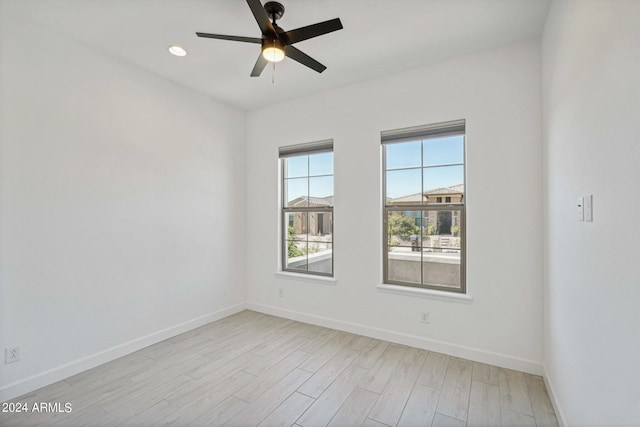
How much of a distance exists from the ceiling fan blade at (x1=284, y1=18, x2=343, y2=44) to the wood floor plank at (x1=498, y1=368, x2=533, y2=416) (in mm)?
2769

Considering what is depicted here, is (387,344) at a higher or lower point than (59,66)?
lower

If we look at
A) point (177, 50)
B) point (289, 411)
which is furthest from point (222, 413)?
point (177, 50)

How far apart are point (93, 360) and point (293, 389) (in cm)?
182

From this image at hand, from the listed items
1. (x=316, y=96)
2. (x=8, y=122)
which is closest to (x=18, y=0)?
(x=8, y=122)

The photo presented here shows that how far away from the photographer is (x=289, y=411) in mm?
1979

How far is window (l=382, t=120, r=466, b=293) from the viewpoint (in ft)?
9.32

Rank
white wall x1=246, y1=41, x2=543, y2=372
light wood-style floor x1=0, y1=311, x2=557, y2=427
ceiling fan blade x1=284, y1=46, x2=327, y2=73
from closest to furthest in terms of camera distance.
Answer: light wood-style floor x1=0, y1=311, x2=557, y2=427 → ceiling fan blade x1=284, y1=46, x2=327, y2=73 → white wall x1=246, y1=41, x2=543, y2=372

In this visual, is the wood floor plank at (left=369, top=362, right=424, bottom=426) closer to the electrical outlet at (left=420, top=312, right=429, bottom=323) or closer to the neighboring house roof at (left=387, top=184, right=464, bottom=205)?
the electrical outlet at (left=420, top=312, right=429, bottom=323)

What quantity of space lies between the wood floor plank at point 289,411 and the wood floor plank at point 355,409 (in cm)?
24

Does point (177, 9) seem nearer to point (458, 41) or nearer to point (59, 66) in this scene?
point (59, 66)

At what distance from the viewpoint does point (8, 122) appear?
2139 millimetres

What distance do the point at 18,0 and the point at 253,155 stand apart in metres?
2.48

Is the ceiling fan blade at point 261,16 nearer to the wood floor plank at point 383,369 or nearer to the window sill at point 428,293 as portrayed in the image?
the window sill at point 428,293

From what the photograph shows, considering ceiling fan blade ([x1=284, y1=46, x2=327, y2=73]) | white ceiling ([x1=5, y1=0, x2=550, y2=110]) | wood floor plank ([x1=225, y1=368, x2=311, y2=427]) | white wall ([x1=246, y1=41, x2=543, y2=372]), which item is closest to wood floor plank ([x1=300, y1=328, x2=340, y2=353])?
white wall ([x1=246, y1=41, x2=543, y2=372])
